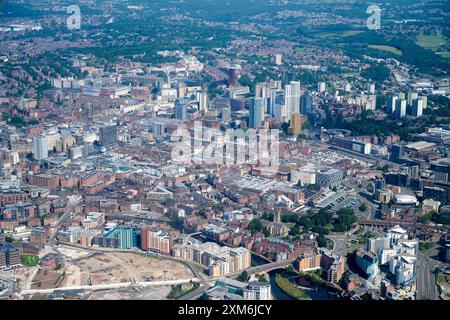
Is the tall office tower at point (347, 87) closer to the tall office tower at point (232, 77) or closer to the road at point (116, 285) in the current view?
the tall office tower at point (232, 77)

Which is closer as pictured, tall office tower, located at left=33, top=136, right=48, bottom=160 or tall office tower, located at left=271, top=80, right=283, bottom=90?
tall office tower, located at left=33, top=136, right=48, bottom=160

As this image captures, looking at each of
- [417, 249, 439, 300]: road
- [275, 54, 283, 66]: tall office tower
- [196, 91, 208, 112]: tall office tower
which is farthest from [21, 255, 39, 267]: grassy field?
[275, 54, 283, 66]: tall office tower

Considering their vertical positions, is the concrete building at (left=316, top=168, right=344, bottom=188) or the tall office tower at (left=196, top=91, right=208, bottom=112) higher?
the tall office tower at (left=196, top=91, right=208, bottom=112)

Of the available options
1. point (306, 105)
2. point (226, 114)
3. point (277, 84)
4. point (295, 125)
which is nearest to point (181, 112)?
point (226, 114)

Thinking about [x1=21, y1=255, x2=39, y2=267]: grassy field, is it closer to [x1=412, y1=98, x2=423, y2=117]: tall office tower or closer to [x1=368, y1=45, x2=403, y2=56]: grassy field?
[x1=412, y1=98, x2=423, y2=117]: tall office tower
